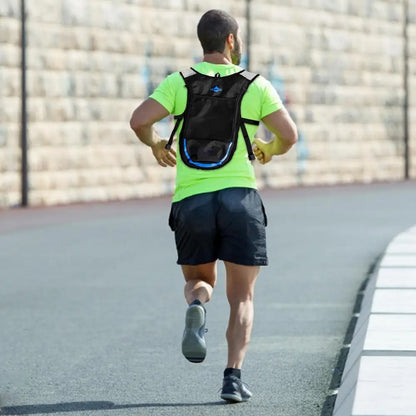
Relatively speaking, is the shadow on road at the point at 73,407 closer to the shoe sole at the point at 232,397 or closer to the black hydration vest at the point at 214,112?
the shoe sole at the point at 232,397

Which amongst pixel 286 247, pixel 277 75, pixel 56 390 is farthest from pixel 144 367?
pixel 277 75

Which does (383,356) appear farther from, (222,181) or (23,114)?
(23,114)

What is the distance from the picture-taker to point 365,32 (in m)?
27.6

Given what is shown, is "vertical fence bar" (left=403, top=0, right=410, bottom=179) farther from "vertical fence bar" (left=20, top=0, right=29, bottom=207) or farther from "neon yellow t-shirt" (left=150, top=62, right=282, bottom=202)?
"neon yellow t-shirt" (left=150, top=62, right=282, bottom=202)

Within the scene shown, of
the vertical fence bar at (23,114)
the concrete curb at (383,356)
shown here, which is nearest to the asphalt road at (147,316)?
the concrete curb at (383,356)

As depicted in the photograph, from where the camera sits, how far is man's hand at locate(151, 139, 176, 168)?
618cm

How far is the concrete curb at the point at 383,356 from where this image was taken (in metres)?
5.40

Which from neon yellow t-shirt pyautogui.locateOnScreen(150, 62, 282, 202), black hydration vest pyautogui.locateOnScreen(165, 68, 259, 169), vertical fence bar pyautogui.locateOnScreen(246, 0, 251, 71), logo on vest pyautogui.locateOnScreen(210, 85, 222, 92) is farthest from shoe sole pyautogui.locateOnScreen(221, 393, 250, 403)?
vertical fence bar pyautogui.locateOnScreen(246, 0, 251, 71)

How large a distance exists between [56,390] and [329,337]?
2127mm

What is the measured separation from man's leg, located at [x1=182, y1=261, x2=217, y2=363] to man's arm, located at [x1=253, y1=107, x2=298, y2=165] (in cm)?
55

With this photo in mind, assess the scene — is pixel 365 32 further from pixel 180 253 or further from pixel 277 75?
pixel 180 253

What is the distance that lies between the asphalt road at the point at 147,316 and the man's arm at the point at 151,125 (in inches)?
43.3

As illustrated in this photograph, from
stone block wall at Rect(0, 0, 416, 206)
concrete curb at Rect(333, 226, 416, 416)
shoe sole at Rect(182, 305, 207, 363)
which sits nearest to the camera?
concrete curb at Rect(333, 226, 416, 416)

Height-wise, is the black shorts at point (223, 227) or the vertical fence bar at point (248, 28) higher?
the vertical fence bar at point (248, 28)
